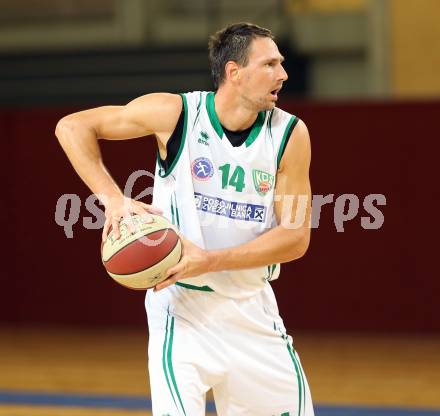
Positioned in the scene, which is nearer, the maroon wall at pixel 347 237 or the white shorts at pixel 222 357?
the white shorts at pixel 222 357

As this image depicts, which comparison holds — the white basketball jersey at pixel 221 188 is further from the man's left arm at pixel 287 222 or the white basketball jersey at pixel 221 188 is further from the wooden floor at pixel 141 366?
the wooden floor at pixel 141 366

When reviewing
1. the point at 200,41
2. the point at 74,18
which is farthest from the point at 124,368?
the point at 74,18

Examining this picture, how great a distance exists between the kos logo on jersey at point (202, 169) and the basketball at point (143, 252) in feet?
0.86

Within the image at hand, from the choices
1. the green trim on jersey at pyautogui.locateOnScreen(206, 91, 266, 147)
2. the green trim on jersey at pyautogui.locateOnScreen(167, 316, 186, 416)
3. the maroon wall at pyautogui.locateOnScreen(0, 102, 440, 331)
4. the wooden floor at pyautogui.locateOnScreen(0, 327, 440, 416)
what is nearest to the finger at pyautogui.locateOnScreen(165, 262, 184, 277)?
the green trim on jersey at pyautogui.locateOnScreen(167, 316, 186, 416)

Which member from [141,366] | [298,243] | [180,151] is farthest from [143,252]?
[141,366]

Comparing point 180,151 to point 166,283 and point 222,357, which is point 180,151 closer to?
point 166,283

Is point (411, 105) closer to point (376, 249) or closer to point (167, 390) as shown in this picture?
point (376, 249)

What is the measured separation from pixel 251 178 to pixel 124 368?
14.2 feet

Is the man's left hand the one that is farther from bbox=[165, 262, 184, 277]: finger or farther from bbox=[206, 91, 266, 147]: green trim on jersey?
bbox=[206, 91, 266, 147]: green trim on jersey

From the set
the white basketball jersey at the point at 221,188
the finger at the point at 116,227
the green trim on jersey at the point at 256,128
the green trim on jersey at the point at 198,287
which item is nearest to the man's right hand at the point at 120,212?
the finger at the point at 116,227

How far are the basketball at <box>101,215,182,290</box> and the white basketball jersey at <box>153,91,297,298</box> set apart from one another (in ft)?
0.72

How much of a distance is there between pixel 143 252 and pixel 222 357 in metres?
0.48

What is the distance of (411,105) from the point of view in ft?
27.7

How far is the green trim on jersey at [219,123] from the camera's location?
11.4 ft
